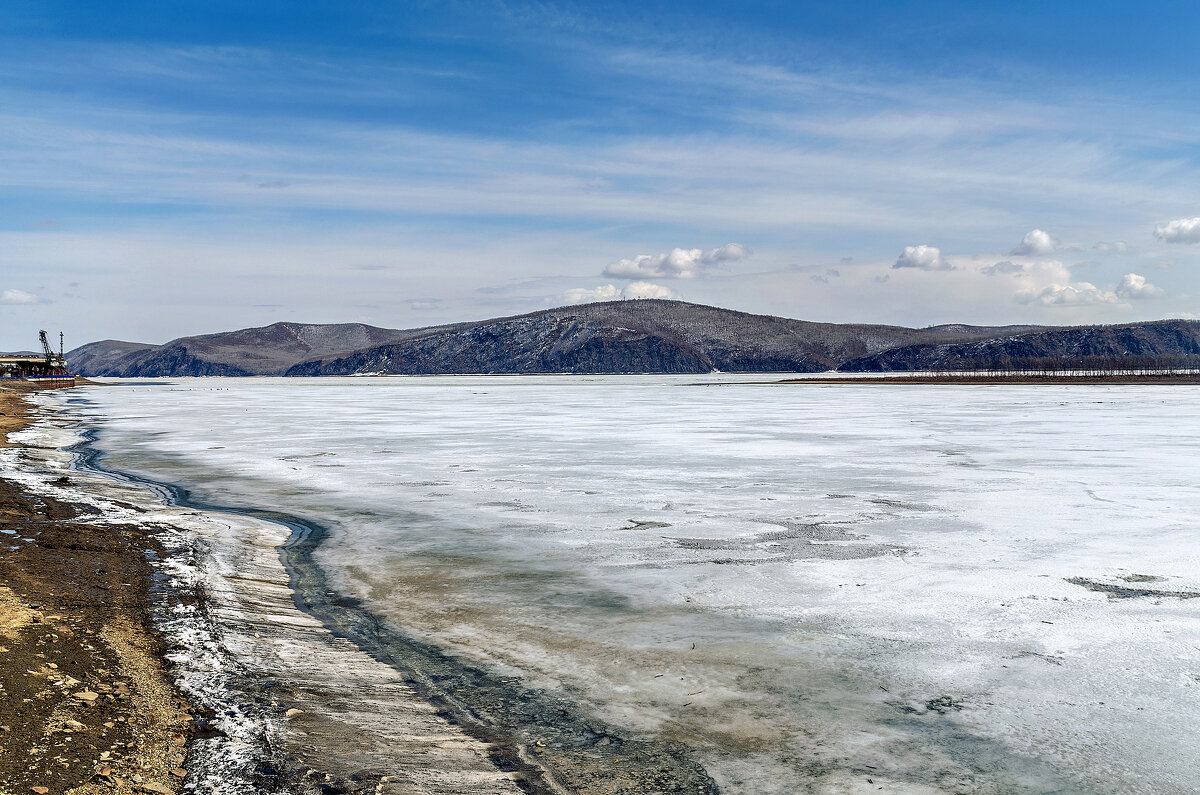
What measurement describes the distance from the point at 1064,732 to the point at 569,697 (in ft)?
9.69

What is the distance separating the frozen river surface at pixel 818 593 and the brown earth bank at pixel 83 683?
1.99 m

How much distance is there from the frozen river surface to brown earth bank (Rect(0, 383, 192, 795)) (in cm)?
199

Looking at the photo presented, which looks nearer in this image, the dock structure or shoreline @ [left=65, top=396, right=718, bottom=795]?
shoreline @ [left=65, top=396, right=718, bottom=795]

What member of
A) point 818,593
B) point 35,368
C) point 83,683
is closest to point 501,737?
point 83,683

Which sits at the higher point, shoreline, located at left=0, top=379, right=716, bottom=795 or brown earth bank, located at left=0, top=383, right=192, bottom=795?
brown earth bank, located at left=0, top=383, right=192, bottom=795

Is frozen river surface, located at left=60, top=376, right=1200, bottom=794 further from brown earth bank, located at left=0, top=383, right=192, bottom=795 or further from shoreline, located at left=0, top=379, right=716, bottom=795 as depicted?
brown earth bank, located at left=0, top=383, right=192, bottom=795

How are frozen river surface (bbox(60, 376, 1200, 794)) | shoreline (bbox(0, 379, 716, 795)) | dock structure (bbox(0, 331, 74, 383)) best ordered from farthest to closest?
dock structure (bbox(0, 331, 74, 383)), frozen river surface (bbox(60, 376, 1200, 794)), shoreline (bbox(0, 379, 716, 795))

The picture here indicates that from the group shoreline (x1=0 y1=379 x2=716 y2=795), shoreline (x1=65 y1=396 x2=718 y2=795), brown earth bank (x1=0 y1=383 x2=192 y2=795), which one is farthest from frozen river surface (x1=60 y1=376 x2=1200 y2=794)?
brown earth bank (x1=0 y1=383 x2=192 y2=795)

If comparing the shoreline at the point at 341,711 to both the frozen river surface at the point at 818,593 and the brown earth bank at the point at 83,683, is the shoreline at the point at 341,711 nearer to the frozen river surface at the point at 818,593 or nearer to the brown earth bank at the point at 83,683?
the brown earth bank at the point at 83,683

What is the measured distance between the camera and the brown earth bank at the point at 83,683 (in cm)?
420

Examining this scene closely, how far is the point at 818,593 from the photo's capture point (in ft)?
26.2

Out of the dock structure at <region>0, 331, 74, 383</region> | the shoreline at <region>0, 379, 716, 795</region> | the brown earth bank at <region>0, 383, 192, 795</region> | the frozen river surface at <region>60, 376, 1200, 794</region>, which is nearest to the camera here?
the brown earth bank at <region>0, 383, 192, 795</region>

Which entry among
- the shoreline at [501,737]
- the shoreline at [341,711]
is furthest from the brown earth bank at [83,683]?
the shoreline at [501,737]

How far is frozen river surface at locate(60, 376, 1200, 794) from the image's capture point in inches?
191
